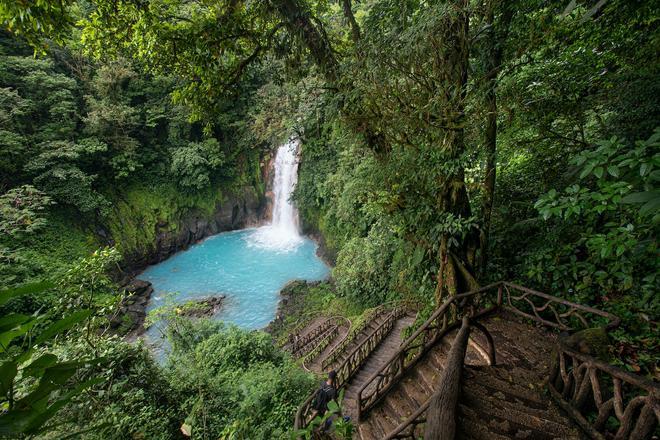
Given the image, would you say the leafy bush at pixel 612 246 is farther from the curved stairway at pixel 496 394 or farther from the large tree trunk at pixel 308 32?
the large tree trunk at pixel 308 32

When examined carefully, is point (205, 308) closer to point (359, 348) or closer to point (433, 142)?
point (359, 348)

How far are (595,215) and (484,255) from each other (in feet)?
5.31

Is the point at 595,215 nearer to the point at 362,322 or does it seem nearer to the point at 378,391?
the point at 378,391

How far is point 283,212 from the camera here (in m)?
21.1

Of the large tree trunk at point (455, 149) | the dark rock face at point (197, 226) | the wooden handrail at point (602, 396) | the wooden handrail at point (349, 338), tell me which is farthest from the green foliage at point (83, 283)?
the dark rock face at point (197, 226)

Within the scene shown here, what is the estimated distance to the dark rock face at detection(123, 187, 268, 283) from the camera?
1739 centimetres

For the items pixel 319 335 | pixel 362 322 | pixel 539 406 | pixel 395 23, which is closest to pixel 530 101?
pixel 395 23

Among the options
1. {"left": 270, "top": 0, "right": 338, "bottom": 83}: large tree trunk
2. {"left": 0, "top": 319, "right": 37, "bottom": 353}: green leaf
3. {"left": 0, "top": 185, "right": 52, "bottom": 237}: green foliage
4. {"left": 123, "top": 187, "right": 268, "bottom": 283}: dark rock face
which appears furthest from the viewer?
{"left": 123, "top": 187, "right": 268, "bottom": 283}: dark rock face

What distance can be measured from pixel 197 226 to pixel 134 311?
7.73 m

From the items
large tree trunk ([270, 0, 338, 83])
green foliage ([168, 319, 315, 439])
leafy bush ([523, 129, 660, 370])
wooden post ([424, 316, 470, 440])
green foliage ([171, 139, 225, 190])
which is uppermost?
large tree trunk ([270, 0, 338, 83])

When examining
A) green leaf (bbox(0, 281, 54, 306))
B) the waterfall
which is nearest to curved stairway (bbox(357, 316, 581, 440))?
green leaf (bbox(0, 281, 54, 306))

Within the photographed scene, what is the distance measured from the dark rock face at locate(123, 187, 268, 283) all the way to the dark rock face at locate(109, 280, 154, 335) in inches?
47.5

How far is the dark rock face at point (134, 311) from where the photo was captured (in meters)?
12.5

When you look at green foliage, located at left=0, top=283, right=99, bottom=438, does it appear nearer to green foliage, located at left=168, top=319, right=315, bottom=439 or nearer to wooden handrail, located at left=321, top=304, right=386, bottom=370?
green foliage, located at left=168, top=319, right=315, bottom=439
